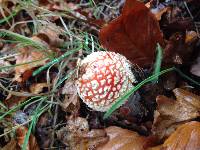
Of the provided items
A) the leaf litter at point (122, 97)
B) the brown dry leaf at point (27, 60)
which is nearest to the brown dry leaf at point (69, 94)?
the leaf litter at point (122, 97)

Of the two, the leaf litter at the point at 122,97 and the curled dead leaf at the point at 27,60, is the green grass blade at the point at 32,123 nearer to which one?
the leaf litter at the point at 122,97

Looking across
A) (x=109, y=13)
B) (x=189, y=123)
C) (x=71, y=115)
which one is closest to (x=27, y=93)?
(x=71, y=115)

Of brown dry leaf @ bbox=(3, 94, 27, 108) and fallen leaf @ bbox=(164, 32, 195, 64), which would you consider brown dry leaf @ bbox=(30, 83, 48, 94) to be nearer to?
brown dry leaf @ bbox=(3, 94, 27, 108)

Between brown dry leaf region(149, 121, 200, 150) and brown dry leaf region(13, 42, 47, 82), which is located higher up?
brown dry leaf region(13, 42, 47, 82)

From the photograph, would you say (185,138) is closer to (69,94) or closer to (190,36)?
(190,36)

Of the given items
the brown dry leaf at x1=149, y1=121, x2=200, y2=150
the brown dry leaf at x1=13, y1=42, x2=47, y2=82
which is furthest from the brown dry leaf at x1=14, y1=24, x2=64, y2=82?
the brown dry leaf at x1=149, y1=121, x2=200, y2=150

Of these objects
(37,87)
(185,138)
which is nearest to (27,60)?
(37,87)

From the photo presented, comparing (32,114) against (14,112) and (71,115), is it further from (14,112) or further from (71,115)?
(71,115)

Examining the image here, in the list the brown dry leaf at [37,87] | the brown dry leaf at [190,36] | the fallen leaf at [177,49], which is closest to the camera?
the fallen leaf at [177,49]
